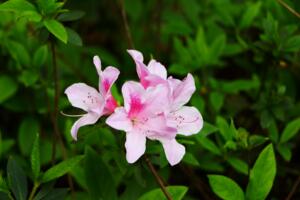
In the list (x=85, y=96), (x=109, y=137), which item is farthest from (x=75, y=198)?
(x=85, y=96)

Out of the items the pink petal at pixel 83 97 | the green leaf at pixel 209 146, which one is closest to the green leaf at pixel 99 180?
the pink petal at pixel 83 97

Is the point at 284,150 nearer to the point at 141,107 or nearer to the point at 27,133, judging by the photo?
the point at 141,107

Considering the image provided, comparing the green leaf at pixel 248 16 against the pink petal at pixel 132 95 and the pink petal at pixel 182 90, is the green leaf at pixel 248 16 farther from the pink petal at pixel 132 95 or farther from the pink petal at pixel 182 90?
the pink petal at pixel 132 95

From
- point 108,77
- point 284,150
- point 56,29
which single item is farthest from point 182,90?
point 284,150

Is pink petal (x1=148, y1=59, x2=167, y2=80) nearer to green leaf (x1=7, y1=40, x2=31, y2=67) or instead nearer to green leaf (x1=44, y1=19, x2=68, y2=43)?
green leaf (x1=44, y1=19, x2=68, y2=43)

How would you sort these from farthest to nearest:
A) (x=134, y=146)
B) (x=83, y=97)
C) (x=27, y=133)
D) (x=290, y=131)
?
1. (x=27, y=133)
2. (x=290, y=131)
3. (x=83, y=97)
4. (x=134, y=146)

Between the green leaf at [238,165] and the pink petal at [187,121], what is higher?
the pink petal at [187,121]

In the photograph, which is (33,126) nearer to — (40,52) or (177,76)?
(40,52)
